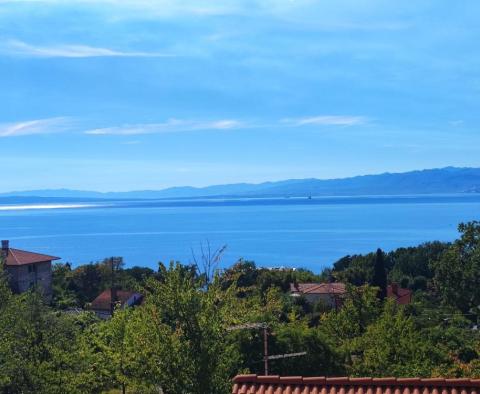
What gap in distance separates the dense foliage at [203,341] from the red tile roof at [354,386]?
17.3 ft

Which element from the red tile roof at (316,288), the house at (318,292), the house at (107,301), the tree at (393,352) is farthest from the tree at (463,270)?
the house at (107,301)

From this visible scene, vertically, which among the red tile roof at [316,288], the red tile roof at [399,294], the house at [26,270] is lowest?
the red tile roof at [399,294]

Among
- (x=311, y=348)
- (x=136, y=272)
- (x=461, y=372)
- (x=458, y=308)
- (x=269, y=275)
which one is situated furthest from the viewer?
(x=136, y=272)

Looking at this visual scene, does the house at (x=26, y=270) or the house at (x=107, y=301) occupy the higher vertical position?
the house at (x=26, y=270)

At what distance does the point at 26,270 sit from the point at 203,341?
165 feet

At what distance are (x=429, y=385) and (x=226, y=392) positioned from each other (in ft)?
21.2

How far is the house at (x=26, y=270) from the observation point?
60.2 m

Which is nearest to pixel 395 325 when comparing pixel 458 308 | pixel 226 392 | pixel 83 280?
pixel 226 392

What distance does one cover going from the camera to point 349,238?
189875 mm

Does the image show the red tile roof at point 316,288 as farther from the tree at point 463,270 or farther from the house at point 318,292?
the tree at point 463,270

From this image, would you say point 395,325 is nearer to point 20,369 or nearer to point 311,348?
point 311,348

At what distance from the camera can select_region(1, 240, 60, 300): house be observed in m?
60.2

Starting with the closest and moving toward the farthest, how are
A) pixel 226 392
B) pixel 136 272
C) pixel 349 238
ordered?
1. pixel 226 392
2. pixel 136 272
3. pixel 349 238

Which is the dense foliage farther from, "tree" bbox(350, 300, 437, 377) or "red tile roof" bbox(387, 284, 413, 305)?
"red tile roof" bbox(387, 284, 413, 305)
